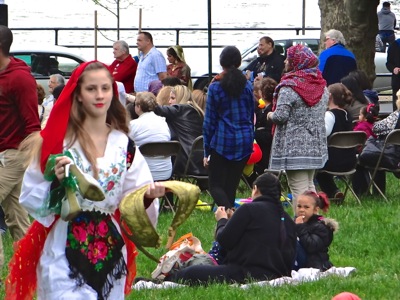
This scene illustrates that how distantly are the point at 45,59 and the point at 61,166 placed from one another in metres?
15.4

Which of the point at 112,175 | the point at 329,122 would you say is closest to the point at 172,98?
the point at 329,122

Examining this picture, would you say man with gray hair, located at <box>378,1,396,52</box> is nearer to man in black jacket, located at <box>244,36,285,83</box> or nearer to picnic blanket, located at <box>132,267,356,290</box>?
man in black jacket, located at <box>244,36,285,83</box>

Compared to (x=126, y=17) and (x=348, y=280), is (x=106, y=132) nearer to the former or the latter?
(x=348, y=280)

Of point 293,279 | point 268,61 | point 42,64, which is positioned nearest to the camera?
point 293,279

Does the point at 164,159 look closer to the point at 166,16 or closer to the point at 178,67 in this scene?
the point at 178,67

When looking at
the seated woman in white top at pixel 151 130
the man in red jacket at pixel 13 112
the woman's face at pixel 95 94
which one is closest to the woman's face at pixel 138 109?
the seated woman in white top at pixel 151 130

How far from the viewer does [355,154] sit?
12125mm

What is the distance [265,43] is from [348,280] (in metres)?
8.20

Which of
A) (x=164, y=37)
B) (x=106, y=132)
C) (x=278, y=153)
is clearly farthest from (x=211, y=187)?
(x=164, y=37)

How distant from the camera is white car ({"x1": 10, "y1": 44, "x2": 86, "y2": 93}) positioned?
20.3m

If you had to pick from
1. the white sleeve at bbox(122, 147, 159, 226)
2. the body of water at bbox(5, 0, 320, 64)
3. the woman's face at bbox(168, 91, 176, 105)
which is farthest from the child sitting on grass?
the body of water at bbox(5, 0, 320, 64)

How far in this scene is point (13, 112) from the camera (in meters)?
8.80

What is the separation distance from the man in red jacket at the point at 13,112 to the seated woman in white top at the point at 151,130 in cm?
261

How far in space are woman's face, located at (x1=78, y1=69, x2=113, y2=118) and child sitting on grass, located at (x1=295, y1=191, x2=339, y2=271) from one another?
125 inches
